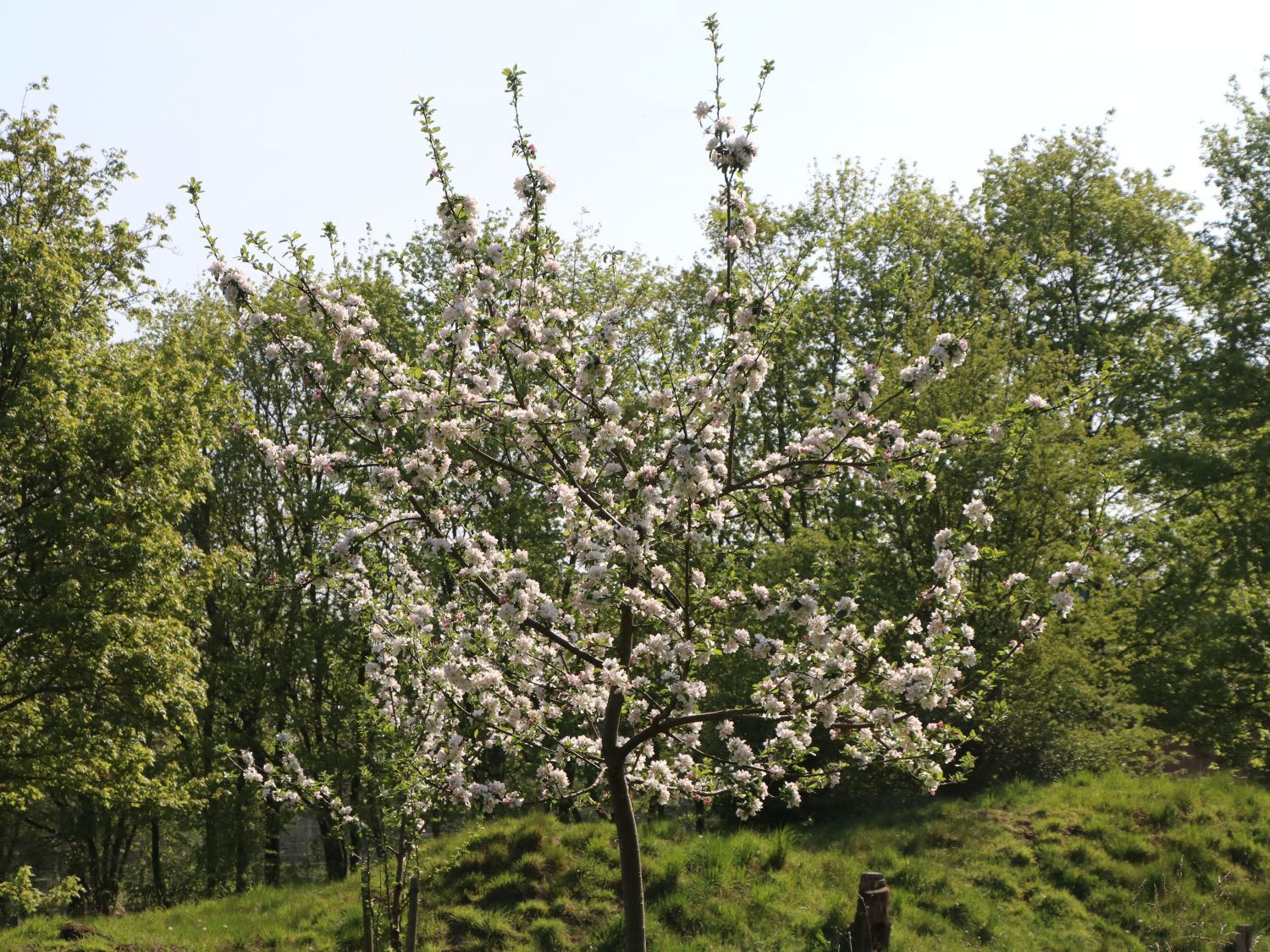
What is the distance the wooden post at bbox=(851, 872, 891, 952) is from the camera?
36.9 ft

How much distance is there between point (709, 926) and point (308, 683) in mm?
16618

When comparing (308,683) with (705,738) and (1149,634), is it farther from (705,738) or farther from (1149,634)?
(1149,634)

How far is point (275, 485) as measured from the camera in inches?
986

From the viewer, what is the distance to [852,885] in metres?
12.8

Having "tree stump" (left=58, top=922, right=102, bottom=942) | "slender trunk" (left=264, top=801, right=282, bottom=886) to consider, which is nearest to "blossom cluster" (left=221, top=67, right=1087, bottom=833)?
"tree stump" (left=58, top=922, right=102, bottom=942)

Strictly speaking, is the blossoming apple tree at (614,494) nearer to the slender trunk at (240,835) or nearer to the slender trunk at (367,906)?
the slender trunk at (367,906)

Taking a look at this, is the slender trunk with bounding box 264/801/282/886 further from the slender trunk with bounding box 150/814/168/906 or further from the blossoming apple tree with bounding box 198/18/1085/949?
the blossoming apple tree with bounding box 198/18/1085/949

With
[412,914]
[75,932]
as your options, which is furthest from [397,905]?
[75,932]

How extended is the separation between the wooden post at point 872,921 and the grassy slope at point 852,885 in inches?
11.8

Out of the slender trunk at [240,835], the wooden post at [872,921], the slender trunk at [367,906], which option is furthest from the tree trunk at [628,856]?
the slender trunk at [240,835]

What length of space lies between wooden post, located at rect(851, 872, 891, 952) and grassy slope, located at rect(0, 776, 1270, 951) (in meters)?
0.30

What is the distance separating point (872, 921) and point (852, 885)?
1.58 m

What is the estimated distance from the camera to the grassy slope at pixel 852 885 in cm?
1196

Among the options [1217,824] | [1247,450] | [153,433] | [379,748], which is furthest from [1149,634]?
[153,433]
